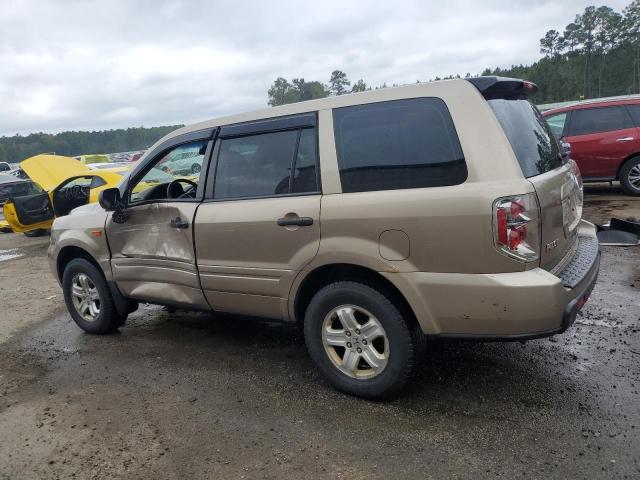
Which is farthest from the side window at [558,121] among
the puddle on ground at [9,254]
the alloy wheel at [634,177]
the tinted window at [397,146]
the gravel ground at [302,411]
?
the puddle on ground at [9,254]

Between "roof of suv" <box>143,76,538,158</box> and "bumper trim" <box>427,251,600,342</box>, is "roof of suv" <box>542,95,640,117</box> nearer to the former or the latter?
"roof of suv" <box>143,76,538,158</box>

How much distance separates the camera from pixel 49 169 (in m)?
9.55

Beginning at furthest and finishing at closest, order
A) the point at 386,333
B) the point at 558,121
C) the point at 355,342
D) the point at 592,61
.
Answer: the point at 592,61
the point at 558,121
the point at 355,342
the point at 386,333

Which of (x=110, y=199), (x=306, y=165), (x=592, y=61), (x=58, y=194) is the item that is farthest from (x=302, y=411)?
(x=592, y=61)

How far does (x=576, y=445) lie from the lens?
257cm

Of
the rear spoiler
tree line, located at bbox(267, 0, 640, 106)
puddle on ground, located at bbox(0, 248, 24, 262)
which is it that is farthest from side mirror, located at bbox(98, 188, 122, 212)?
tree line, located at bbox(267, 0, 640, 106)

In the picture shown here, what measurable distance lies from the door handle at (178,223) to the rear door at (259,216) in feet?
0.46

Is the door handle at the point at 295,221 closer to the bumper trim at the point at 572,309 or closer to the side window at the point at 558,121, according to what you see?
the bumper trim at the point at 572,309

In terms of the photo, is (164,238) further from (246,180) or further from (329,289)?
(329,289)

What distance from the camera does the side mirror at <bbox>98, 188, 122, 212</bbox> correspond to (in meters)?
4.15

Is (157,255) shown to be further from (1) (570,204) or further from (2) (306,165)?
(1) (570,204)

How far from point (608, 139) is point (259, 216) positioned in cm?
807

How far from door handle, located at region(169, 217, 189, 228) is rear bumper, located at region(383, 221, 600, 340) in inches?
66.1

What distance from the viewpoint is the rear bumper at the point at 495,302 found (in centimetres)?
258
